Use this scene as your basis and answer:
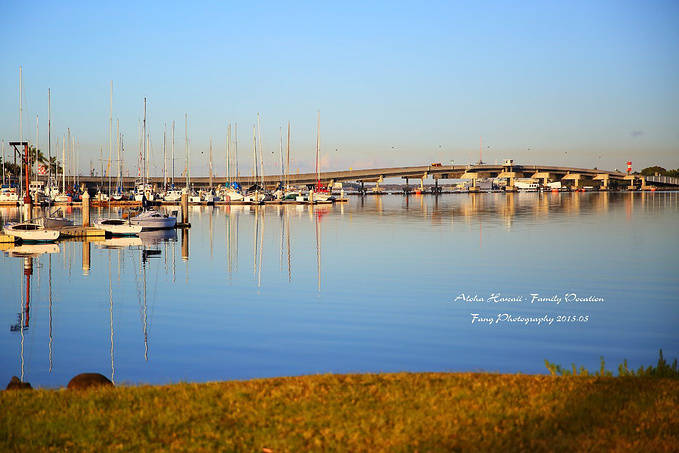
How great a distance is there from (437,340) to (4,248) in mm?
43109

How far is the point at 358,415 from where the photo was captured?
1024 centimetres

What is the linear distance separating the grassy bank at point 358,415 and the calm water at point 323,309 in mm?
5554

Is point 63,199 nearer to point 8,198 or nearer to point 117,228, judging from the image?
point 8,198

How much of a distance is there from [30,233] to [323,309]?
38384 millimetres

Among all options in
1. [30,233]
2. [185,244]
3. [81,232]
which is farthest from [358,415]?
[81,232]

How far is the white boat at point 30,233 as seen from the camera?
57.1 m

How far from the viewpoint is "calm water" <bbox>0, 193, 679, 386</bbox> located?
62.8 ft

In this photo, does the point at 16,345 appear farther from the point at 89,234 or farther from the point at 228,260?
the point at 89,234

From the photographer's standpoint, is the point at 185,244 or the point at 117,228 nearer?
the point at 185,244

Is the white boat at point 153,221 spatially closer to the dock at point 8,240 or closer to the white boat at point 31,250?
the dock at point 8,240

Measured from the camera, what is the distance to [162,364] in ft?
61.1

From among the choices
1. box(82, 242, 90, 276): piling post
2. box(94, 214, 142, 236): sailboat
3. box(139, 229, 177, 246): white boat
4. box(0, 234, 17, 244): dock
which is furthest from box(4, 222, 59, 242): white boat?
box(139, 229, 177, 246): white boat

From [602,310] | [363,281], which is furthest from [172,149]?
[602,310]

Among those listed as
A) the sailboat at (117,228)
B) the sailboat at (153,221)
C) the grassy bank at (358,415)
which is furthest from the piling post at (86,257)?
the grassy bank at (358,415)
